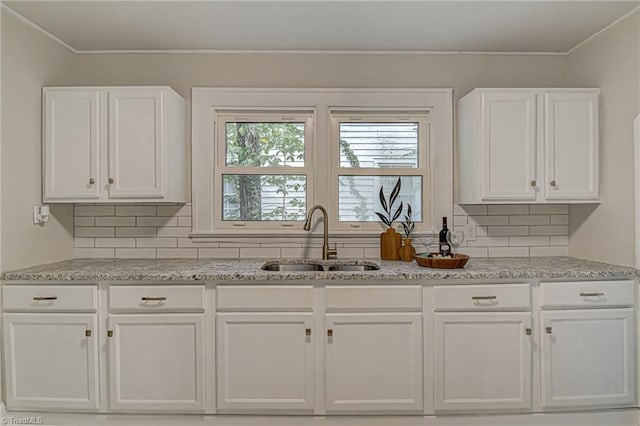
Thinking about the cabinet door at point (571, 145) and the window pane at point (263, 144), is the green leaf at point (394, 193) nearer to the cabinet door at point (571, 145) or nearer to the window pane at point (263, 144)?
the window pane at point (263, 144)

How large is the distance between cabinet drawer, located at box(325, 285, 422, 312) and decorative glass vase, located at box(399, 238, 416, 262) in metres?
0.52

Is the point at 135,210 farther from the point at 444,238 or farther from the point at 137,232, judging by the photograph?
the point at 444,238

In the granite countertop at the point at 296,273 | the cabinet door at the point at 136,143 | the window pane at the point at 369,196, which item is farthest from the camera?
the window pane at the point at 369,196

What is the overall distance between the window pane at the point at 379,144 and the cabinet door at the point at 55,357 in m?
1.96

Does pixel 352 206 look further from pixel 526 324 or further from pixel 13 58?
pixel 13 58

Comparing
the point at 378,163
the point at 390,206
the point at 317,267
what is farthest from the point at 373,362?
the point at 378,163

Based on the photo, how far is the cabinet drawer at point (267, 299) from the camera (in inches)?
88.9

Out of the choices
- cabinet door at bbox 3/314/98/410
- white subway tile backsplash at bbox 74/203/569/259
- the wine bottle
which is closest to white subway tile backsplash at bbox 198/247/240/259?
white subway tile backsplash at bbox 74/203/569/259

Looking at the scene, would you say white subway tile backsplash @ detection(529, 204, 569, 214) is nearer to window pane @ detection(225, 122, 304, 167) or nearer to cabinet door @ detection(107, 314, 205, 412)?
window pane @ detection(225, 122, 304, 167)

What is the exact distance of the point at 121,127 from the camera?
8.46ft

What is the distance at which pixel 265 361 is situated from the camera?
7.41 ft

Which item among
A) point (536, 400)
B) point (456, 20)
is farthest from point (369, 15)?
point (536, 400)

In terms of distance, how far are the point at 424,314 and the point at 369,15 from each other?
1764 mm

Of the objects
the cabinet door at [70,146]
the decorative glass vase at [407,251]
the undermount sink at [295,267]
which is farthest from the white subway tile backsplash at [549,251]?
the cabinet door at [70,146]
